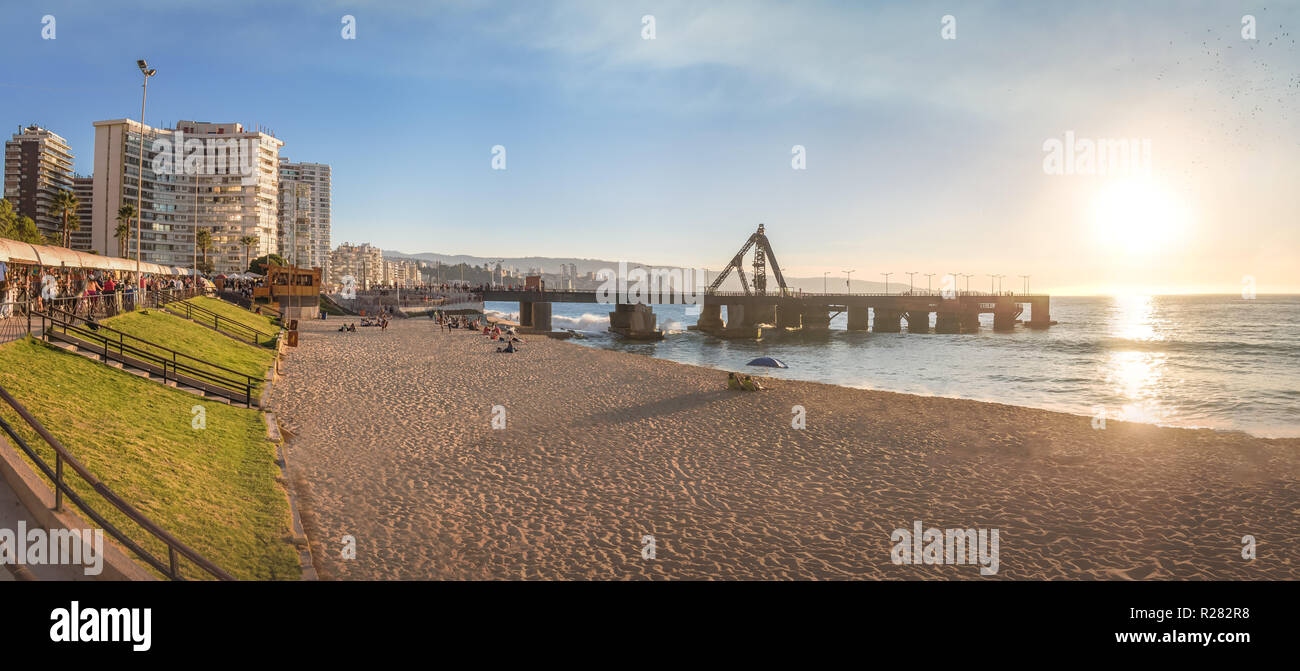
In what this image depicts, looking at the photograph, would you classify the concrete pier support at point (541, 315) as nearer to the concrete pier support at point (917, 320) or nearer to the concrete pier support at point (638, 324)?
the concrete pier support at point (638, 324)

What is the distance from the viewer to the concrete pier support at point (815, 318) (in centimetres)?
10862

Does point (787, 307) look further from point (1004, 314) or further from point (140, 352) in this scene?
point (140, 352)

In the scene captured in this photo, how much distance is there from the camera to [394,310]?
86000 millimetres

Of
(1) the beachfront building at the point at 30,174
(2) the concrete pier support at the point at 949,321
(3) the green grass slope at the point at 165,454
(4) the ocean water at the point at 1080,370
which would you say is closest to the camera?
(3) the green grass slope at the point at 165,454

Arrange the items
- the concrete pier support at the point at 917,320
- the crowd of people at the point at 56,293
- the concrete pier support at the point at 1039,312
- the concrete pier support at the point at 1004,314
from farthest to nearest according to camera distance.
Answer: the concrete pier support at the point at 1039,312
the concrete pier support at the point at 1004,314
the concrete pier support at the point at 917,320
the crowd of people at the point at 56,293

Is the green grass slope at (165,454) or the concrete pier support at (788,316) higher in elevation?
the concrete pier support at (788,316)

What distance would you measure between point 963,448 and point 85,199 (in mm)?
217635

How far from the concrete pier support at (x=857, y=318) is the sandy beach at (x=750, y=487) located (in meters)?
85.3

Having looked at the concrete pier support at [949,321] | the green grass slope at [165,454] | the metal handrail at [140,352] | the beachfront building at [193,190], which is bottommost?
the green grass slope at [165,454]

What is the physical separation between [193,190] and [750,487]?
142 m

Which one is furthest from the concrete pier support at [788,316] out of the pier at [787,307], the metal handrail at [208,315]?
the metal handrail at [208,315]

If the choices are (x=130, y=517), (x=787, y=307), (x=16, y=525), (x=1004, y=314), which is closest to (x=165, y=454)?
(x=16, y=525)
